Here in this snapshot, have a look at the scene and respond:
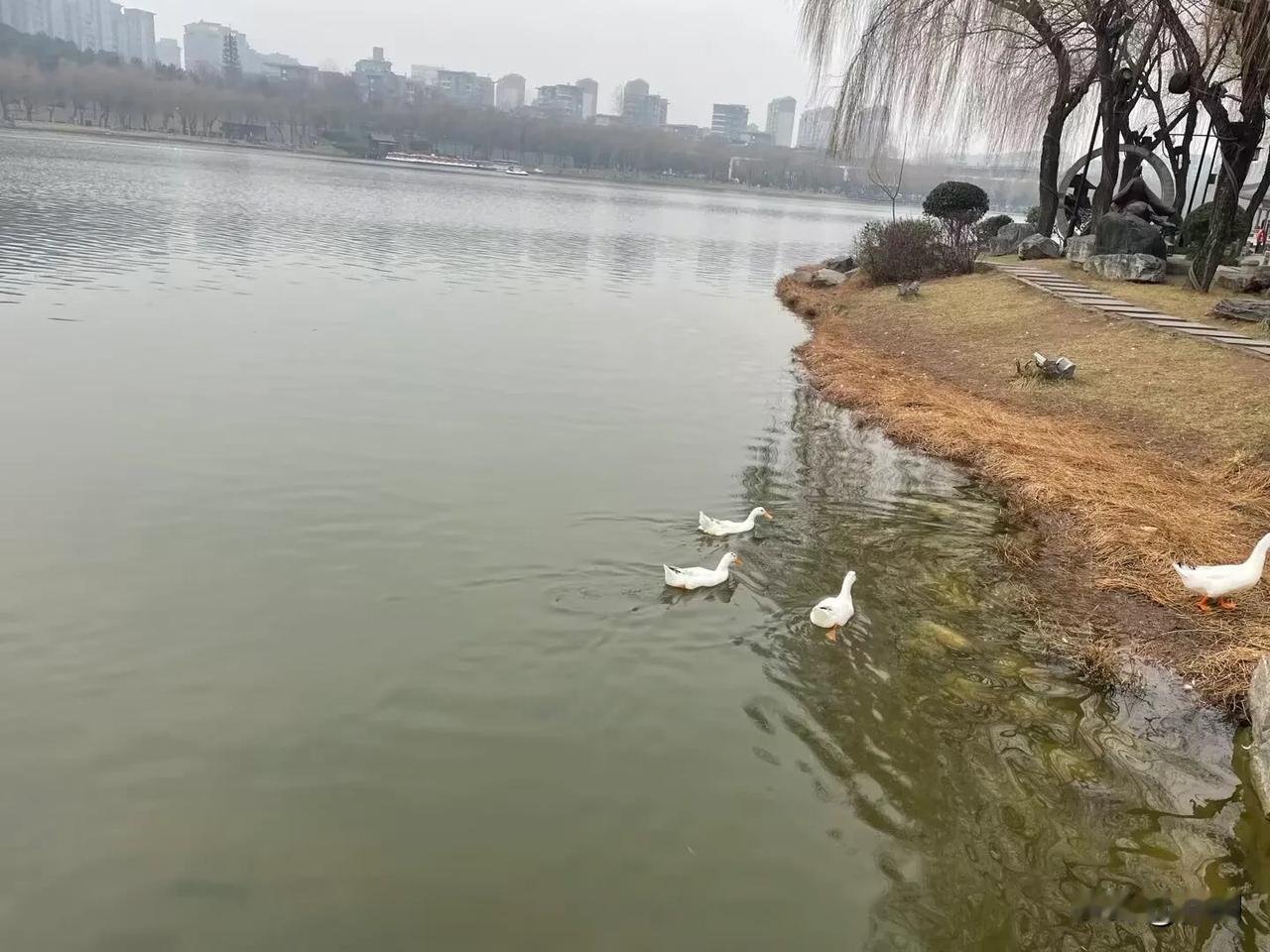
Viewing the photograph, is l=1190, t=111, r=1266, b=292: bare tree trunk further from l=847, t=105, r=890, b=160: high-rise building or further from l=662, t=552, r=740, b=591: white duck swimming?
l=662, t=552, r=740, b=591: white duck swimming

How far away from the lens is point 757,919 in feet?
14.2

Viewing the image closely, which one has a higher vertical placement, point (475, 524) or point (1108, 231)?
point (1108, 231)

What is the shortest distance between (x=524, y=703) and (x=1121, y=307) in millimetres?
16203

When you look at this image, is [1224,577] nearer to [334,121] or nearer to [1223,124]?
[1223,124]

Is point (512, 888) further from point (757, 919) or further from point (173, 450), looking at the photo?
point (173, 450)

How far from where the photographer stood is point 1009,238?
28.9 m

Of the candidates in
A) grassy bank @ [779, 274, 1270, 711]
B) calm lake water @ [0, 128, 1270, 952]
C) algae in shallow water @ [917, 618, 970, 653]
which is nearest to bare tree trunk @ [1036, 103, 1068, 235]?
grassy bank @ [779, 274, 1270, 711]

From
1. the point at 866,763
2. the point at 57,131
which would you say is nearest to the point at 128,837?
the point at 866,763

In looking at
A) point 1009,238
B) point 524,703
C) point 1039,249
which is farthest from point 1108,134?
point 524,703

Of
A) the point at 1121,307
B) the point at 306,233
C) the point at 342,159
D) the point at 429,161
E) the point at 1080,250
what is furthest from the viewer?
the point at 429,161

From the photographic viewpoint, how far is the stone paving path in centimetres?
1380

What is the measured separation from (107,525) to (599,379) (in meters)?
8.18

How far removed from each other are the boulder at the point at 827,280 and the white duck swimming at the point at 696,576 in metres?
22.1

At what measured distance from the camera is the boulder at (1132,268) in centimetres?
1984
